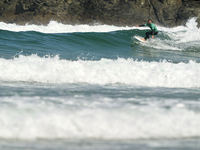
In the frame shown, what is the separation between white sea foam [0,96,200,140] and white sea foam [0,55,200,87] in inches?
119

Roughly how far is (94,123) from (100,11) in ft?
106

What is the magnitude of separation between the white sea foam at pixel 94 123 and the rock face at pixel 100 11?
98.3ft

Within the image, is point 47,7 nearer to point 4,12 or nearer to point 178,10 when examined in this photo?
point 4,12

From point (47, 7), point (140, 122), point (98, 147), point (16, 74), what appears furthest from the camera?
point (47, 7)

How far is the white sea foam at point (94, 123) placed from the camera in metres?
3.12

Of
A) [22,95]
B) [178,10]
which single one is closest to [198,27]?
[178,10]

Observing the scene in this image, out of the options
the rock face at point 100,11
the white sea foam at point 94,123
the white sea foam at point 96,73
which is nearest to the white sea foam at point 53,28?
the rock face at point 100,11

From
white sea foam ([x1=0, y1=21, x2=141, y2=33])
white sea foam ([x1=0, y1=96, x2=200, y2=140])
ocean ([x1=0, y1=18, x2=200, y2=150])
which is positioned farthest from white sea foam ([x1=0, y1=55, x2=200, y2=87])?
white sea foam ([x1=0, y1=21, x2=141, y2=33])

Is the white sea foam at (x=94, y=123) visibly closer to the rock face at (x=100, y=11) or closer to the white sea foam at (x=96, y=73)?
the white sea foam at (x=96, y=73)

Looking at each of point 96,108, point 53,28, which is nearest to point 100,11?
point 53,28

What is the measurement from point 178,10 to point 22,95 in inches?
1348

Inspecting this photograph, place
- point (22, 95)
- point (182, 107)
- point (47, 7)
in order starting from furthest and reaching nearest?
point (47, 7) → point (22, 95) → point (182, 107)

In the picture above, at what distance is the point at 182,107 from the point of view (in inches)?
157

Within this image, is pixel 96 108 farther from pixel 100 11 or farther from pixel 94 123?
pixel 100 11
